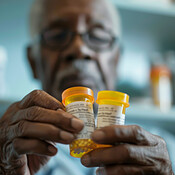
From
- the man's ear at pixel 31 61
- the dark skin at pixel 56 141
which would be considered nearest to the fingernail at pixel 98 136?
the dark skin at pixel 56 141

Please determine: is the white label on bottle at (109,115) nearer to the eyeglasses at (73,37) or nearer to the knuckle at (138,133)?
the knuckle at (138,133)

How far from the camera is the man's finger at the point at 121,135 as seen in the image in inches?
14.6

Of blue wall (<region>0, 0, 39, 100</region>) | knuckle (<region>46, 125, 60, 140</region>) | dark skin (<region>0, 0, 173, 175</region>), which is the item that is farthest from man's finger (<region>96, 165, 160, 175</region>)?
blue wall (<region>0, 0, 39, 100</region>)

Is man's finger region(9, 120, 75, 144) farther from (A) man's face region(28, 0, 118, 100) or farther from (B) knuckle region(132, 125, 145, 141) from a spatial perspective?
(A) man's face region(28, 0, 118, 100)

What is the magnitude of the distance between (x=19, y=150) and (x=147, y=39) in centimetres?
129

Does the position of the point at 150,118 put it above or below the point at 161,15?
below

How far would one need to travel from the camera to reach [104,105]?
40 centimetres

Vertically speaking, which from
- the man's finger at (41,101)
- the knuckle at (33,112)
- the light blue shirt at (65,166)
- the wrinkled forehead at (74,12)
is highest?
the wrinkled forehead at (74,12)

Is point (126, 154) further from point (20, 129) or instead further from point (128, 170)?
point (20, 129)

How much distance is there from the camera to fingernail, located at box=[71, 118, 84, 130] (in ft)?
1.21

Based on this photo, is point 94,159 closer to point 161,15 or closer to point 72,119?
point 72,119

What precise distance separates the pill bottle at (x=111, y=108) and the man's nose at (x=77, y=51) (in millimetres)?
568

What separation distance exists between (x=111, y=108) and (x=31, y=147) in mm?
155

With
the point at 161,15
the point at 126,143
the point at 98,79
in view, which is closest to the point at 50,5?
the point at 98,79
